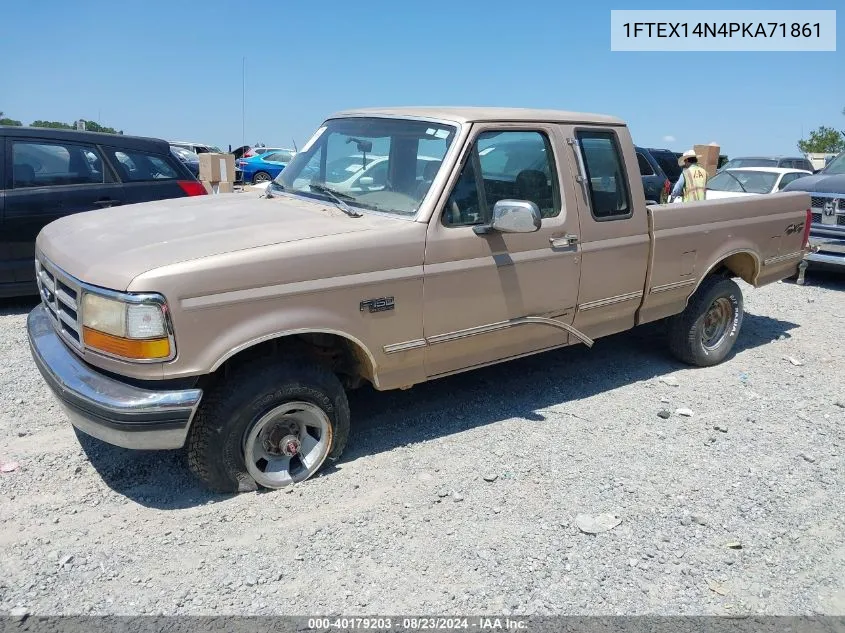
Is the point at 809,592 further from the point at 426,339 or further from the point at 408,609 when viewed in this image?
the point at 426,339

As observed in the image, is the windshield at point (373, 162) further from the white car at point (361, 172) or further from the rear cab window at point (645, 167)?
the rear cab window at point (645, 167)

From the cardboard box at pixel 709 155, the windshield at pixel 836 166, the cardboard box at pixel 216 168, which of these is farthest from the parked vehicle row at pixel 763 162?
the cardboard box at pixel 216 168

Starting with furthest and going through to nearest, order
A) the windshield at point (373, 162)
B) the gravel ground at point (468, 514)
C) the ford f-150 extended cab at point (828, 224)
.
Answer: the ford f-150 extended cab at point (828, 224) < the windshield at point (373, 162) < the gravel ground at point (468, 514)

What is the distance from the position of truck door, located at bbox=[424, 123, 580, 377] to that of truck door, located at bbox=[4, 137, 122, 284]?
4549 mm

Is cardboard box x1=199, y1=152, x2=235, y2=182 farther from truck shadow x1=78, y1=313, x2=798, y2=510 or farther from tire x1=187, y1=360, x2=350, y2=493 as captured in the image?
tire x1=187, y1=360, x2=350, y2=493

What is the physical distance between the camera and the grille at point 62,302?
3.44 meters

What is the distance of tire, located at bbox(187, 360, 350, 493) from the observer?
136 inches

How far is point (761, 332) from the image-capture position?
23.4 feet

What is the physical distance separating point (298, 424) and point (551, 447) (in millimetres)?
1597

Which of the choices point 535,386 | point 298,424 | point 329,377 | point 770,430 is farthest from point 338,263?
point 770,430

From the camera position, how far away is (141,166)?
7.43 meters

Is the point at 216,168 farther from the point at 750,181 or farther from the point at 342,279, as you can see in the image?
the point at 750,181

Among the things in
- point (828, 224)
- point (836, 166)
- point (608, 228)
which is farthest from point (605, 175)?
point (836, 166)

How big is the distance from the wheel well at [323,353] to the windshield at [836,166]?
9.19 m
